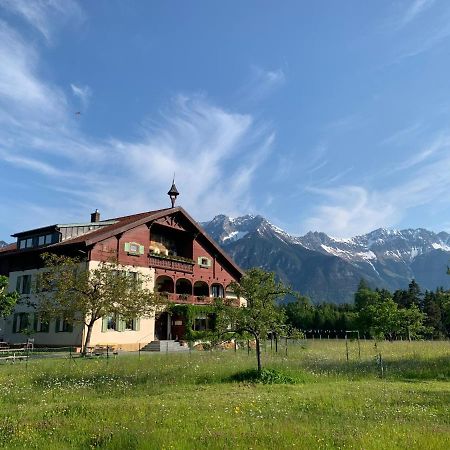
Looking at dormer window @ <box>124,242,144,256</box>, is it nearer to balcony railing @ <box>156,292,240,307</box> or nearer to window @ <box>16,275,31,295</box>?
balcony railing @ <box>156,292,240,307</box>

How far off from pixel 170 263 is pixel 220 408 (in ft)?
120

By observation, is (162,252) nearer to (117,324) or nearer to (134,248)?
(134,248)

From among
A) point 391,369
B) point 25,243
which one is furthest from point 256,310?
point 25,243

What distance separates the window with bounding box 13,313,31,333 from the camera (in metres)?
43.4

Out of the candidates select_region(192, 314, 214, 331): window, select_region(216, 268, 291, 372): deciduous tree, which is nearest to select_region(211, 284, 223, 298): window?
select_region(192, 314, 214, 331): window

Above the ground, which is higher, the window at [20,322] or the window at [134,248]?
the window at [134,248]

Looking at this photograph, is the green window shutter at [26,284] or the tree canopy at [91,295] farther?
the green window shutter at [26,284]

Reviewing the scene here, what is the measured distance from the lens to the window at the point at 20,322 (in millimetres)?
43438

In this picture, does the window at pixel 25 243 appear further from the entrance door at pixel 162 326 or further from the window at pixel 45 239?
the entrance door at pixel 162 326

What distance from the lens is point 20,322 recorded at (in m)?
44.0

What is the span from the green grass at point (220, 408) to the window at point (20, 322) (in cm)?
2256

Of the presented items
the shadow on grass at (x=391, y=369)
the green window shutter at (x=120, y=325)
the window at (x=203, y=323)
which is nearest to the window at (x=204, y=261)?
the window at (x=203, y=323)

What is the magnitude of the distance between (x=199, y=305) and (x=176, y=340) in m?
4.47

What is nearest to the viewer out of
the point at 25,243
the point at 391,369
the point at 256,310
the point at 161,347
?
the point at 256,310
